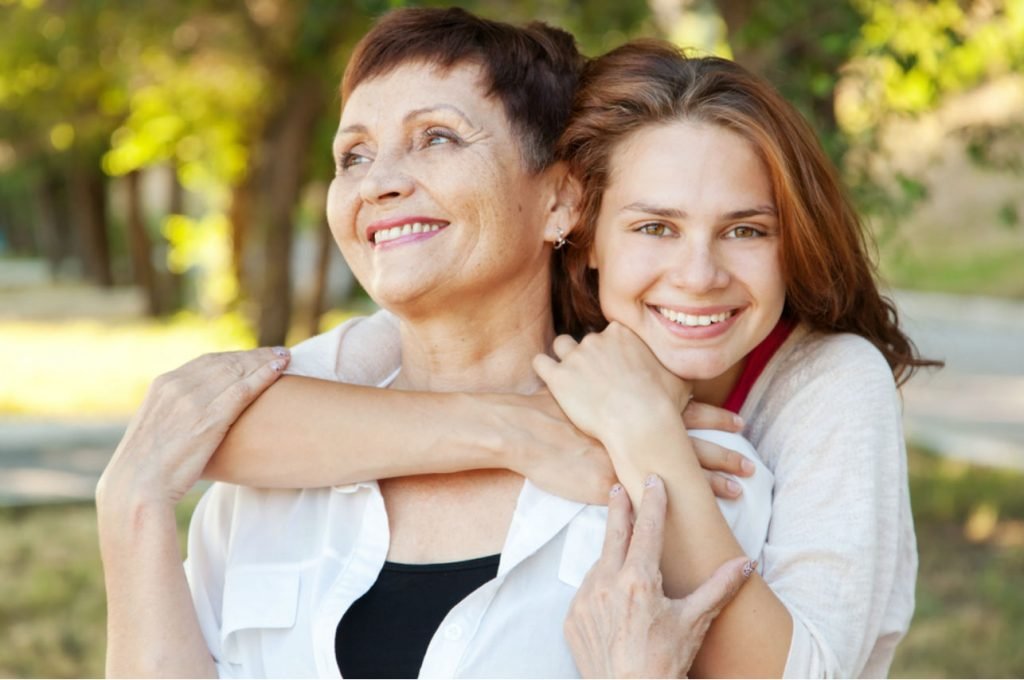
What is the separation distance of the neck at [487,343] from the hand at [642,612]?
569mm

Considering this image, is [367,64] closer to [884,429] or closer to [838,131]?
[884,429]

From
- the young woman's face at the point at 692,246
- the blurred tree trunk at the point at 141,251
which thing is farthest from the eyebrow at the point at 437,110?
the blurred tree trunk at the point at 141,251

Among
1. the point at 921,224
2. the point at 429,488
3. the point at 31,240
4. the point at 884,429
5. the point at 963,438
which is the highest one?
the point at 884,429

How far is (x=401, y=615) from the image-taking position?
2.31m

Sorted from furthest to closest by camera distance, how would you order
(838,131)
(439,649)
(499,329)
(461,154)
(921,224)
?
(921,224), (838,131), (499,329), (461,154), (439,649)

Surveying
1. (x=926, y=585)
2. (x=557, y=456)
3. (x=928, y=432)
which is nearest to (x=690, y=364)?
(x=557, y=456)

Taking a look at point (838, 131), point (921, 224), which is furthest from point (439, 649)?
point (921, 224)

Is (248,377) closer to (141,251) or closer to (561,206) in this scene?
(561,206)

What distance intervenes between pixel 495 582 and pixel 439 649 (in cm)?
15

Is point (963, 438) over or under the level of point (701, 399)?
under

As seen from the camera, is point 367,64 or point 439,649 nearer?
point 439,649

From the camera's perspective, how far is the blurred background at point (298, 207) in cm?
517

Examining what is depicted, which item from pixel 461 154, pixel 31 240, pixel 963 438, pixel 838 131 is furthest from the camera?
pixel 31 240

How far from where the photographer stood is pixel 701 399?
105 inches
